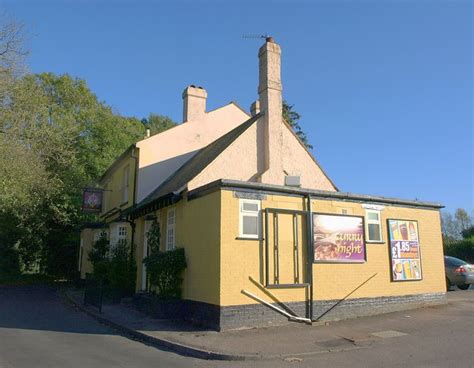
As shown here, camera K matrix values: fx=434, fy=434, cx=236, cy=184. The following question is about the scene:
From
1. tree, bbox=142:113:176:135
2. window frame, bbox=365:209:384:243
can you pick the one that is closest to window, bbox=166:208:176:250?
window frame, bbox=365:209:384:243

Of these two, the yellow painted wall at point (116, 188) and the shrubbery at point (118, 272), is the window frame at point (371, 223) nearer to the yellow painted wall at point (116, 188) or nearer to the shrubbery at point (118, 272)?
the shrubbery at point (118, 272)

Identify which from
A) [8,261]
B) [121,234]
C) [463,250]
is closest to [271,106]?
[121,234]

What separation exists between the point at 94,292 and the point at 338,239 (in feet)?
30.0

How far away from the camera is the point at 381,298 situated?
13.5m

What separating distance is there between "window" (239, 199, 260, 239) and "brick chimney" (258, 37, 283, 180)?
198 inches

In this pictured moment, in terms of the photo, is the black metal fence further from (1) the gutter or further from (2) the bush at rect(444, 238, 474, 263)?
(2) the bush at rect(444, 238, 474, 263)

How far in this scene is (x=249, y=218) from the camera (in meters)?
11.7

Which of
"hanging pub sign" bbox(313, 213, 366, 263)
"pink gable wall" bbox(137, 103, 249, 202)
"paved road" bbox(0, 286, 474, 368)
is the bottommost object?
"paved road" bbox(0, 286, 474, 368)

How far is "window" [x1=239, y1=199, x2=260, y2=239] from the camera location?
1159 cm

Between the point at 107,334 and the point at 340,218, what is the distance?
7.38 metres

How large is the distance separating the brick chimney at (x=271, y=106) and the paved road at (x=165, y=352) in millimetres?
7111

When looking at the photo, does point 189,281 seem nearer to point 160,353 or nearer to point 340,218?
point 160,353

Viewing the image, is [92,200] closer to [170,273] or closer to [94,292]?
[94,292]

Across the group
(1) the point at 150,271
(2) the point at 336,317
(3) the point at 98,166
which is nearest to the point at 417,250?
(2) the point at 336,317
